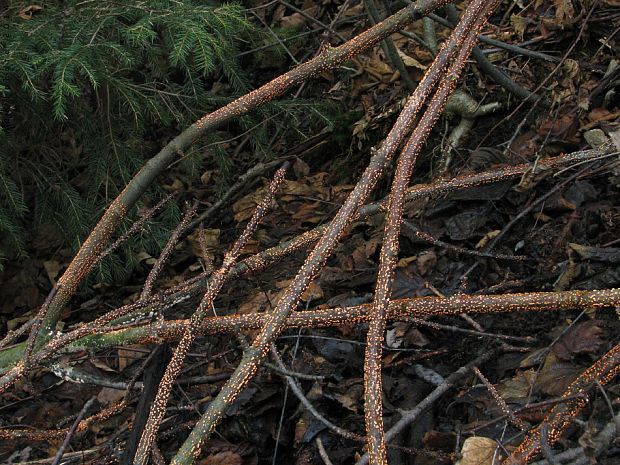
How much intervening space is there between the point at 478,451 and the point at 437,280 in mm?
903

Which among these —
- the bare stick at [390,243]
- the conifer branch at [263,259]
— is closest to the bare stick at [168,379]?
the conifer branch at [263,259]

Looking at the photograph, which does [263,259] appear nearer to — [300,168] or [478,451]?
[478,451]

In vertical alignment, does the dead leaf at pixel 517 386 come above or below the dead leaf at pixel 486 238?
below

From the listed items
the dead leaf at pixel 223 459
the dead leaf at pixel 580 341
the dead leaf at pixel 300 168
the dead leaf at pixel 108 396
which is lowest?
the dead leaf at pixel 108 396

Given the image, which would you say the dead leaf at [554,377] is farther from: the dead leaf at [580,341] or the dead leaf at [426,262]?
the dead leaf at [426,262]

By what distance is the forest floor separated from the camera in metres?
1.88

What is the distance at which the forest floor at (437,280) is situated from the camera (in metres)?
1.88

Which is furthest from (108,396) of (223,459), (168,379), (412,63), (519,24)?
(519,24)

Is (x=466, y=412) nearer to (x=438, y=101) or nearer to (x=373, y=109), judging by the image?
(x=438, y=101)

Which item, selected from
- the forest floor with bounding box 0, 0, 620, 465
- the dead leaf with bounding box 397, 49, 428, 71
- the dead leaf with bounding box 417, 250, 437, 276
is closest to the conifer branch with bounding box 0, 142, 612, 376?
the forest floor with bounding box 0, 0, 620, 465

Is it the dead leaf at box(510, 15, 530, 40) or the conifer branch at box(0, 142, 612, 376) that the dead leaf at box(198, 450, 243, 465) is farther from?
the dead leaf at box(510, 15, 530, 40)

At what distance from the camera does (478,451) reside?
5.30ft

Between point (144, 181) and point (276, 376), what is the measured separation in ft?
3.45

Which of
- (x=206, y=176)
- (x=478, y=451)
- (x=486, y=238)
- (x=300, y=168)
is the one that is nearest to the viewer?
(x=478, y=451)
